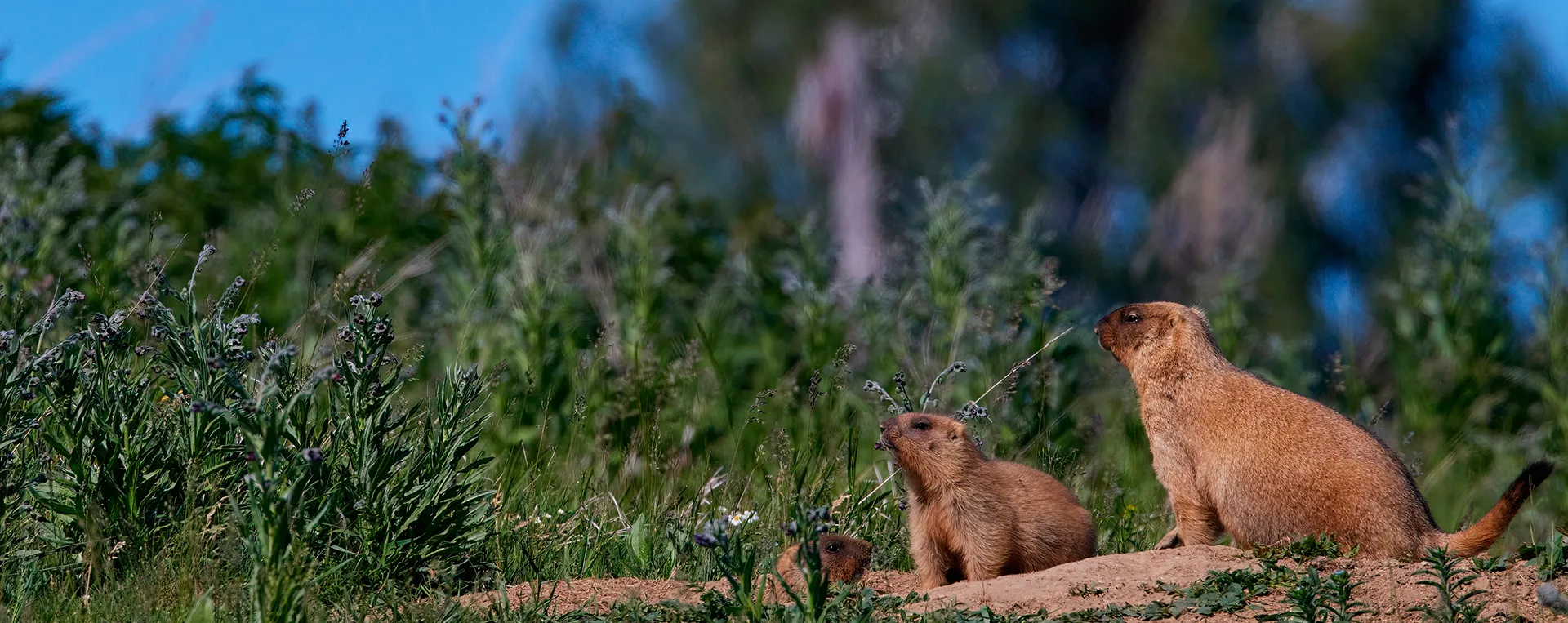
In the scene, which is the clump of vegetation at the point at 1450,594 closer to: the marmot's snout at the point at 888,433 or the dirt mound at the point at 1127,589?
the dirt mound at the point at 1127,589

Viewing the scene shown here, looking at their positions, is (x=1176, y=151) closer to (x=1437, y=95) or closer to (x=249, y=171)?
(x=1437, y=95)

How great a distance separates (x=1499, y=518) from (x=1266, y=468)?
78cm

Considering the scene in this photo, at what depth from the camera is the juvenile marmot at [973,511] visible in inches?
213

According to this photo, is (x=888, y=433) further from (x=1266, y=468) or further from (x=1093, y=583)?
(x=1266, y=468)

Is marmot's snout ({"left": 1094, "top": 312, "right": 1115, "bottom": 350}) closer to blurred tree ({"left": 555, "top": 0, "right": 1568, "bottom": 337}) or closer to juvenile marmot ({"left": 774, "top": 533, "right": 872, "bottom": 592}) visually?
juvenile marmot ({"left": 774, "top": 533, "right": 872, "bottom": 592})

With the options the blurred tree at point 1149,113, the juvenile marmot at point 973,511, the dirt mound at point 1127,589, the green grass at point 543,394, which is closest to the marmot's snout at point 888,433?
the juvenile marmot at point 973,511

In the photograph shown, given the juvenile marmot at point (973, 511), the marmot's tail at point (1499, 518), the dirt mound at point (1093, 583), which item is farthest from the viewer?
the juvenile marmot at point (973, 511)

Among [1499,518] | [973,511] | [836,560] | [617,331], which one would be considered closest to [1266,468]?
[1499,518]

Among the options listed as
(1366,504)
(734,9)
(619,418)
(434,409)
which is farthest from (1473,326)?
(734,9)

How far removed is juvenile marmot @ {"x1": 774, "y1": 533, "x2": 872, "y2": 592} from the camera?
520 cm

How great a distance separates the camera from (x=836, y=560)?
5.21 metres

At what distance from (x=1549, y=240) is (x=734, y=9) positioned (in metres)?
14.4

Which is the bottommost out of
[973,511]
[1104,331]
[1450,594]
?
[1450,594]

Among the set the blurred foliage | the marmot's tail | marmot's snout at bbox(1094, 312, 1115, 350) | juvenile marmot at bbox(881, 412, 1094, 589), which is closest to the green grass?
the blurred foliage
